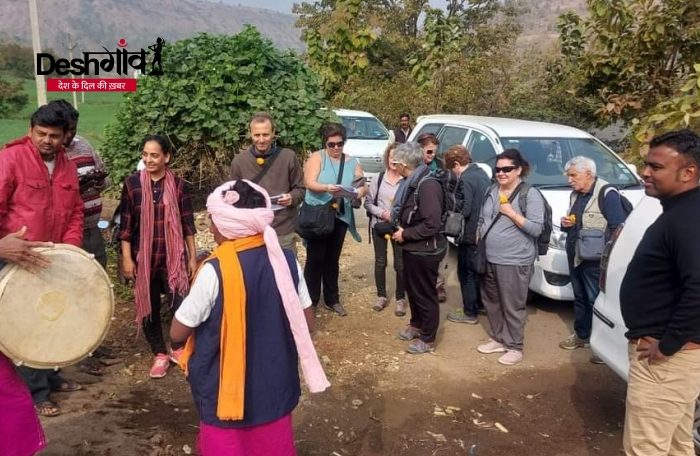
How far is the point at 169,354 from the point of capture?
15.7 ft

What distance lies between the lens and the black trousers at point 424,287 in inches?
194

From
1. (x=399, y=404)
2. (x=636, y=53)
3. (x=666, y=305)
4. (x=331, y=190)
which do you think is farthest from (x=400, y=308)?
(x=636, y=53)

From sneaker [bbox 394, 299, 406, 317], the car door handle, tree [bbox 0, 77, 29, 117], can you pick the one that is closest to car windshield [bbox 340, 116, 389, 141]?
sneaker [bbox 394, 299, 406, 317]

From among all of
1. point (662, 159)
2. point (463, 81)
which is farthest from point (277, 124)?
point (463, 81)

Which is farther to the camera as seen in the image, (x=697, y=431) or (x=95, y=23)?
(x=95, y=23)

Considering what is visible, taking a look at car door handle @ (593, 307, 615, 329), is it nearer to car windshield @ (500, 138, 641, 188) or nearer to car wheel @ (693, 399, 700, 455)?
car wheel @ (693, 399, 700, 455)

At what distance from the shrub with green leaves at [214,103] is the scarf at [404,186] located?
2.63 metres

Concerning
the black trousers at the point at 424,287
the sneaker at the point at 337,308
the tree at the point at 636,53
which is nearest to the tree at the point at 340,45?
the tree at the point at 636,53

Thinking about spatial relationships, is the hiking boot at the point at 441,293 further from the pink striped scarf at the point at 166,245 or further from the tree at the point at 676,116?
the pink striped scarf at the point at 166,245

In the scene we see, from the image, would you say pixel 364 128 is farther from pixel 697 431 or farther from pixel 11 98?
pixel 11 98

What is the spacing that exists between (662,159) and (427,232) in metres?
2.27

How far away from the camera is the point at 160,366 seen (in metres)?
4.62

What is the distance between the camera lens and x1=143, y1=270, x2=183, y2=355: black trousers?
4.47 metres

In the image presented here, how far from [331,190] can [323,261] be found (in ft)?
2.65
